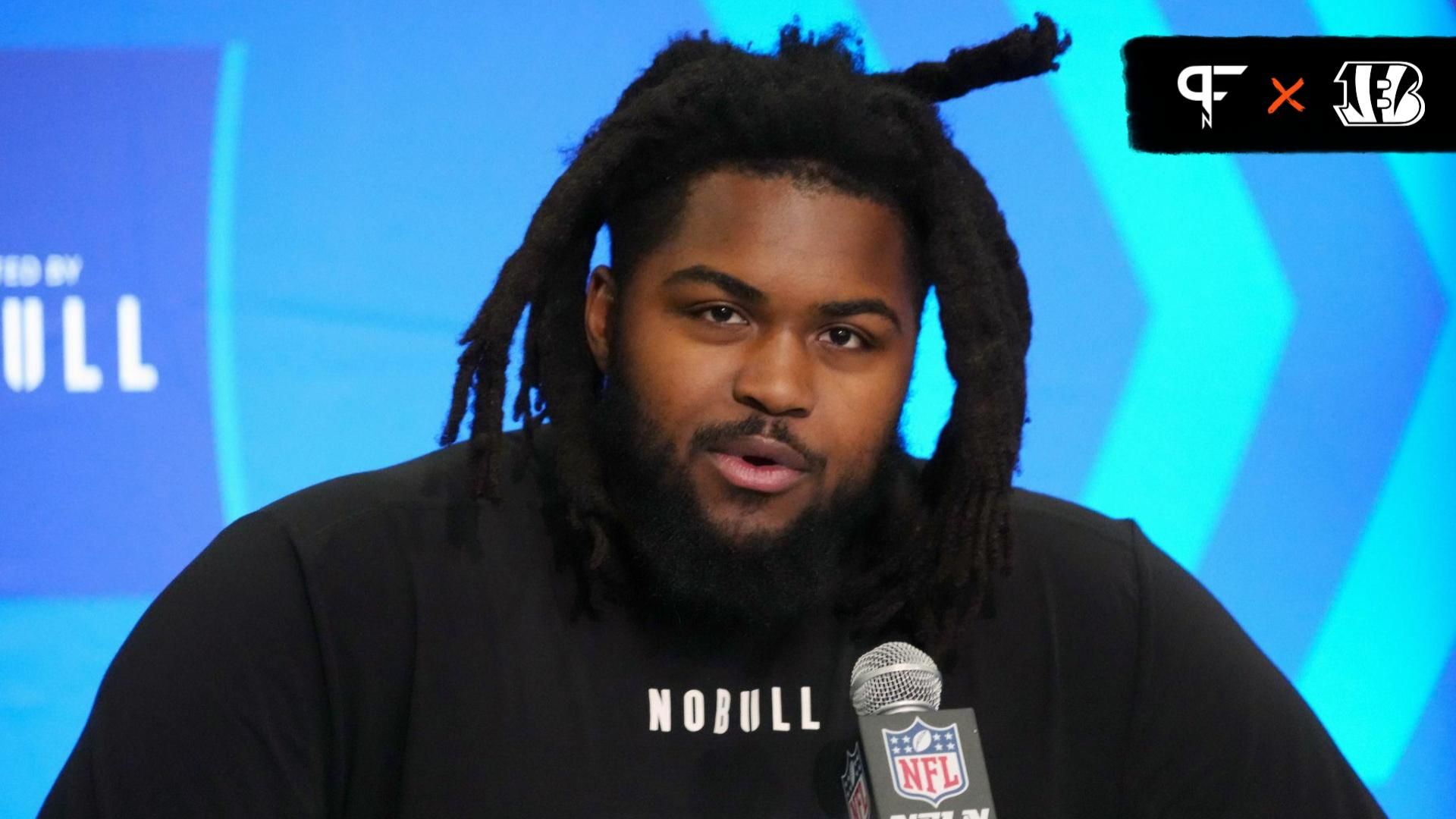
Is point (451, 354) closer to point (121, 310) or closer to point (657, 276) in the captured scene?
point (121, 310)

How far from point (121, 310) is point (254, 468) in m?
0.34

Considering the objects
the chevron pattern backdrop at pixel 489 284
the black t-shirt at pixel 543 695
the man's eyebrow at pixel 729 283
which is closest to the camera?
the black t-shirt at pixel 543 695

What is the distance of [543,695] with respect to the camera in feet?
5.81

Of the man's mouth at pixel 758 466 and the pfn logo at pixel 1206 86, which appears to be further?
the pfn logo at pixel 1206 86

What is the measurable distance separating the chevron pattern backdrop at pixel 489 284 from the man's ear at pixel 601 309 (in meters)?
0.81

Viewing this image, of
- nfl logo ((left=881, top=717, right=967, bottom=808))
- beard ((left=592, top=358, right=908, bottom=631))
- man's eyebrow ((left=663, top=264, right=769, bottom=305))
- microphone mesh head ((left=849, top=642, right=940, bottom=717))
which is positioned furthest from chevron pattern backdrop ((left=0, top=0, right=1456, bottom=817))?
nfl logo ((left=881, top=717, right=967, bottom=808))

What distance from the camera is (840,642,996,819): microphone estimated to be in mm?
1248

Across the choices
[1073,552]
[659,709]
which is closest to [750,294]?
[659,709]

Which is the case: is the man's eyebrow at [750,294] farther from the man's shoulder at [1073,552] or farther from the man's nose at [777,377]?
the man's shoulder at [1073,552]

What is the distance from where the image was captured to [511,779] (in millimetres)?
1729

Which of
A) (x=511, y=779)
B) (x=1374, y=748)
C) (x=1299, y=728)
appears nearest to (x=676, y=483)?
(x=511, y=779)

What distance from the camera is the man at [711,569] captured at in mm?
1725

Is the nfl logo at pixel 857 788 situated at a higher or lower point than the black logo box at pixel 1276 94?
lower

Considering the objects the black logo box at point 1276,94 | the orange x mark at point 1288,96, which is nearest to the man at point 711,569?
the black logo box at point 1276,94
